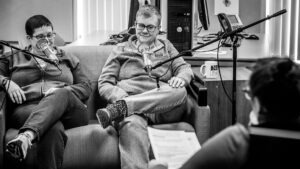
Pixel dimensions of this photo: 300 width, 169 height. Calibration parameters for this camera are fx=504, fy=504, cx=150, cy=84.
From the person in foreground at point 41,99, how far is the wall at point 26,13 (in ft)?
7.64

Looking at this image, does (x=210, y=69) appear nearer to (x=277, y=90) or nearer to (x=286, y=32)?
(x=286, y=32)

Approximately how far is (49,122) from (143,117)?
0.51 meters

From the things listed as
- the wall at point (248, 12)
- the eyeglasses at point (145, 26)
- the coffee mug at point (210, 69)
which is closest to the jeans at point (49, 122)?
the eyeglasses at point (145, 26)

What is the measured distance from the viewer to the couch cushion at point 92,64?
2.98 m

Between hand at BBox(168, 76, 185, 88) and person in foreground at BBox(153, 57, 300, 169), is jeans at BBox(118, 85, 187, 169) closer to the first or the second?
hand at BBox(168, 76, 185, 88)

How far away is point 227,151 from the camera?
1.15 metres

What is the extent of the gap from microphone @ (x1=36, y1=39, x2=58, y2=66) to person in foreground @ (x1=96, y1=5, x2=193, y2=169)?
0.34m

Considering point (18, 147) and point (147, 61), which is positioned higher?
point (147, 61)

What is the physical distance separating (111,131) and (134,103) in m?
0.19

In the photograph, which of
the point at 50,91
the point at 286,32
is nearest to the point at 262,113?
the point at 50,91

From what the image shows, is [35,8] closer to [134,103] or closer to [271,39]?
[271,39]

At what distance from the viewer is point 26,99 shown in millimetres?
2736

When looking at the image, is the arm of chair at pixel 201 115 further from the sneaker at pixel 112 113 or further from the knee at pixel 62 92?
the knee at pixel 62 92

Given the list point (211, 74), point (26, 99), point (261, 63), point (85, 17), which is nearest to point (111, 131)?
point (26, 99)
